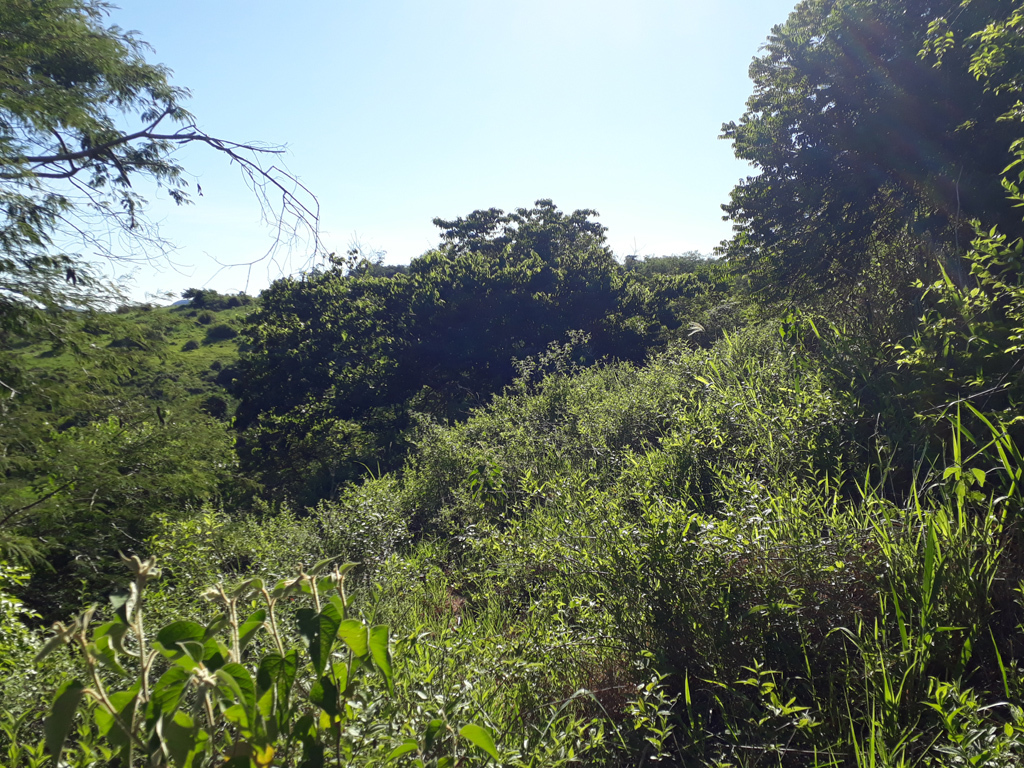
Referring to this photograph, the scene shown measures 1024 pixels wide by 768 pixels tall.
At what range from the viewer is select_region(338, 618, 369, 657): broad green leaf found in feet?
2.78

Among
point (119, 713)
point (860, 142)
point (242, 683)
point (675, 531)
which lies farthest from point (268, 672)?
point (860, 142)

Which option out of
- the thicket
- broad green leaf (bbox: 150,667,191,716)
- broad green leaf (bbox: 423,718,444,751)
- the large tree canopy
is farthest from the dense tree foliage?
broad green leaf (bbox: 150,667,191,716)

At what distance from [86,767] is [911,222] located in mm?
7114

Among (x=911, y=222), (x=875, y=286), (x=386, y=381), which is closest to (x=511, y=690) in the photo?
(x=875, y=286)

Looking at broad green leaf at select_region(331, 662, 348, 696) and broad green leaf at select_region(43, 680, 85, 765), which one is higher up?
broad green leaf at select_region(43, 680, 85, 765)

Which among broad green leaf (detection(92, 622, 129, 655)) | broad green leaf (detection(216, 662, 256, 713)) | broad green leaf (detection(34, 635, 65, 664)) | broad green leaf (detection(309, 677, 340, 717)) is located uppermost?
broad green leaf (detection(34, 635, 65, 664))

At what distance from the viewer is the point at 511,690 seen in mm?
2072

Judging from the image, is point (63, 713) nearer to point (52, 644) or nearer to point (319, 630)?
point (52, 644)

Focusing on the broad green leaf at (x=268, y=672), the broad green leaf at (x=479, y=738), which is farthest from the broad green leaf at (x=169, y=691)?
the broad green leaf at (x=479, y=738)

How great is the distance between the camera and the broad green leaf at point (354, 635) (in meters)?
0.85

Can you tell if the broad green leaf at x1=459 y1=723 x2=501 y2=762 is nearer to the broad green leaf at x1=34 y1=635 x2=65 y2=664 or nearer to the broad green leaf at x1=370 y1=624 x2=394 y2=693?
the broad green leaf at x1=370 y1=624 x2=394 y2=693

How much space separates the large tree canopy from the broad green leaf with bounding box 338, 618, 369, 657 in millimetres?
5757

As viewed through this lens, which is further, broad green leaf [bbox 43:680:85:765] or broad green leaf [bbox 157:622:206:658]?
broad green leaf [bbox 157:622:206:658]

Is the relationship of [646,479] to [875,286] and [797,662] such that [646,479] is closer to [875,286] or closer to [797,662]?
[797,662]
